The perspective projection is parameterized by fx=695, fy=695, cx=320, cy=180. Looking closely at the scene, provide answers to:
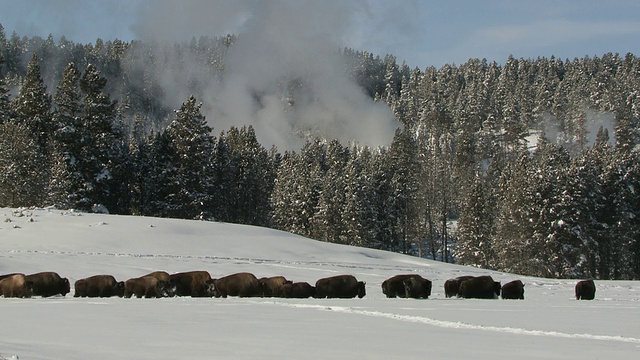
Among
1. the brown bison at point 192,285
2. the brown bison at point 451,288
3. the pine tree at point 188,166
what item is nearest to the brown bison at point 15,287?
Answer: the brown bison at point 192,285

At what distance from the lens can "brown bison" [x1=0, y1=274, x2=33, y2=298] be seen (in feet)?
66.7

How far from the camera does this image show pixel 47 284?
21.0m

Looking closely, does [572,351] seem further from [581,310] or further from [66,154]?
[66,154]

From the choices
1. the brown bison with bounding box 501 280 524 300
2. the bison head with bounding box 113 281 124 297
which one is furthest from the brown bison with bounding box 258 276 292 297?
the brown bison with bounding box 501 280 524 300

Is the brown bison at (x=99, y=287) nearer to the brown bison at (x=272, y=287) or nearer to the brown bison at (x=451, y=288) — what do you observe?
the brown bison at (x=272, y=287)

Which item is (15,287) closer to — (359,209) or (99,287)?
(99,287)

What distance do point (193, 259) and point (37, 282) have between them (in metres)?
14.0

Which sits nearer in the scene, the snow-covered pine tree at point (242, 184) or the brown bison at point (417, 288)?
the brown bison at point (417, 288)

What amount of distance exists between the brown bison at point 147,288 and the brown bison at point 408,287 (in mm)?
7665

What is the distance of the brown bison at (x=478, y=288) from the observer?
25.1 meters

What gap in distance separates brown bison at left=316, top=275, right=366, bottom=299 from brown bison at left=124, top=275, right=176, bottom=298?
5.23 m

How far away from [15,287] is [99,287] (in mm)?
2496

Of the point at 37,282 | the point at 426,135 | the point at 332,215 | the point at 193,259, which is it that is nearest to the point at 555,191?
the point at 332,215

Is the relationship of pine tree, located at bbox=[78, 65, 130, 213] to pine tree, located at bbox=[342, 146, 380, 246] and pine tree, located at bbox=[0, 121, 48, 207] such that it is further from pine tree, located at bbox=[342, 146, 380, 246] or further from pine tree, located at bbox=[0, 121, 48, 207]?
pine tree, located at bbox=[342, 146, 380, 246]
